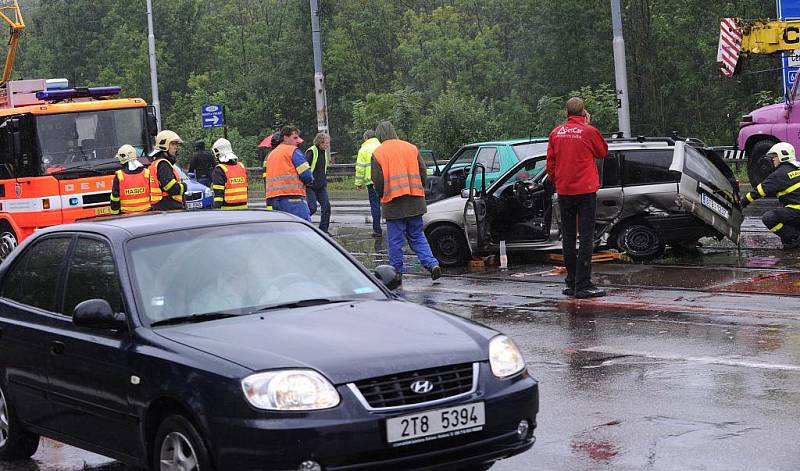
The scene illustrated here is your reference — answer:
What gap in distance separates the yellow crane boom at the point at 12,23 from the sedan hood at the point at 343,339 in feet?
59.3

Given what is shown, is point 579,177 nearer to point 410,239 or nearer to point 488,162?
point 410,239

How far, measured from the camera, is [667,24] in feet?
169

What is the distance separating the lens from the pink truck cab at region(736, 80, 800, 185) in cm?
2177

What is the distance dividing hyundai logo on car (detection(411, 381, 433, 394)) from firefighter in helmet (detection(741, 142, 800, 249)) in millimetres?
10960

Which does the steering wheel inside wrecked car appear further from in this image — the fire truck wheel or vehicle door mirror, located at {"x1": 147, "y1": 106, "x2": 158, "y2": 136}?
the fire truck wheel

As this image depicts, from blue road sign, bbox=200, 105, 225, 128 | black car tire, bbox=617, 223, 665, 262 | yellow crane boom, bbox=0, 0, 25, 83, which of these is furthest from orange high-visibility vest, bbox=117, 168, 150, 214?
blue road sign, bbox=200, 105, 225, 128

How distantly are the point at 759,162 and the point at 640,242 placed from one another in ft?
26.2

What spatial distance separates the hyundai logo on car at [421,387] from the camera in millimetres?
5508

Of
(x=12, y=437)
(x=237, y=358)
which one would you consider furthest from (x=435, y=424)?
(x=12, y=437)

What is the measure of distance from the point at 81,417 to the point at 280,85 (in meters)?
60.7

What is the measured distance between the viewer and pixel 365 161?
21.5 metres

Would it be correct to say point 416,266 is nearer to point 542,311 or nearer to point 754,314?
point 542,311

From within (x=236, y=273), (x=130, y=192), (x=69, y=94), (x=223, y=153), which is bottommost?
(x=236, y=273)

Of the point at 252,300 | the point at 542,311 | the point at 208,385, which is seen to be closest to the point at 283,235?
the point at 252,300
